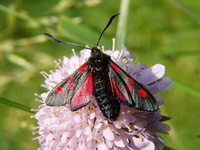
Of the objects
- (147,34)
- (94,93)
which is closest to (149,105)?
(94,93)

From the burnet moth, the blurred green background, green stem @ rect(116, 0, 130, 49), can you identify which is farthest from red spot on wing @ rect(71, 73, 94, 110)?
the blurred green background

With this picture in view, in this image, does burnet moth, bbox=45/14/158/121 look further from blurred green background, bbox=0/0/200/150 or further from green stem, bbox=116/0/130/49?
blurred green background, bbox=0/0/200/150

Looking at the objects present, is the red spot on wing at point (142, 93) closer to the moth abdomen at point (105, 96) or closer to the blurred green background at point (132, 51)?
the moth abdomen at point (105, 96)

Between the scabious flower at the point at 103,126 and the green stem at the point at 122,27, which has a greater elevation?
the green stem at the point at 122,27

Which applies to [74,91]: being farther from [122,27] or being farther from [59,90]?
[122,27]

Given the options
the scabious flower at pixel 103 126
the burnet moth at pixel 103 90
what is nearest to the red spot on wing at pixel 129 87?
the burnet moth at pixel 103 90

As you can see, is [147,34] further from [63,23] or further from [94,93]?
[94,93]

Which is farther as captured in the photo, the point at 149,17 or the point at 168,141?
the point at 149,17

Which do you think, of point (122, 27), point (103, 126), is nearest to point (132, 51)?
point (122, 27)
